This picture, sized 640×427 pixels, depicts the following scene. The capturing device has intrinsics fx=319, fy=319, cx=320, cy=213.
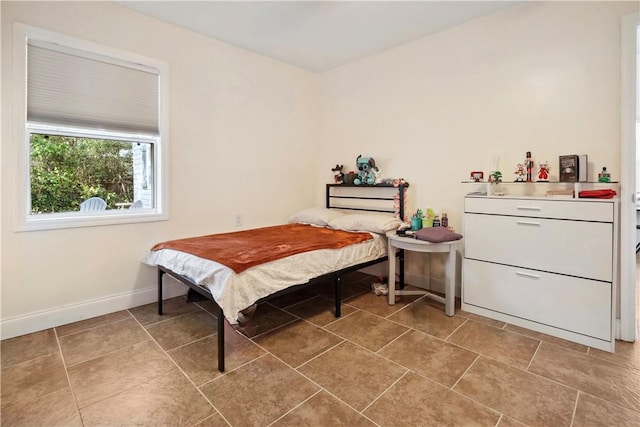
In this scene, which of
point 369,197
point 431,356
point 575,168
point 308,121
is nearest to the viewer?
point 431,356

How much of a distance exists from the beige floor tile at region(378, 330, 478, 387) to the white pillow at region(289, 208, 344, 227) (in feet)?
4.98

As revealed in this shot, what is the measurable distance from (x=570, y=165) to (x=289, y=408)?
8.01 feet

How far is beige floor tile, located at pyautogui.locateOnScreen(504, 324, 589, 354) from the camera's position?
6.83 feet

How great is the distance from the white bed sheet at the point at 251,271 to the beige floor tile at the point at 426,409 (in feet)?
3.02

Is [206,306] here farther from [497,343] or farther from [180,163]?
[497,343]

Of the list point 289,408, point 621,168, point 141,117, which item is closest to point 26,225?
point 141,117

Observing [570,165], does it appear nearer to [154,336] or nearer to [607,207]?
[607,207]

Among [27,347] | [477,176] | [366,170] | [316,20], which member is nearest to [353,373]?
[477,176]

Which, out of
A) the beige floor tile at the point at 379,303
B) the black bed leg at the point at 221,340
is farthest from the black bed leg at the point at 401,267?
the black bed leg at the point at 221,340

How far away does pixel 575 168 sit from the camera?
7.41 feet

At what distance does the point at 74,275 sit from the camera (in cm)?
248

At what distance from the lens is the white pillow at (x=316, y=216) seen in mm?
3445

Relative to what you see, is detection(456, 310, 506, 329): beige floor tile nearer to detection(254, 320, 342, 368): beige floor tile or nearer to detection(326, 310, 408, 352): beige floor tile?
detection(326, 310, 408, 352): beige floor tile

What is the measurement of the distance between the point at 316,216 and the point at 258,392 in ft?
6.81
